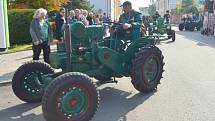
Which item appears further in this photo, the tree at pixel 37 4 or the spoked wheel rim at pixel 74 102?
the tree at pixel 37 4

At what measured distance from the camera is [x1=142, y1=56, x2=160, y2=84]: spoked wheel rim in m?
8.12

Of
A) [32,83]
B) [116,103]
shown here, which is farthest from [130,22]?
[32,83]

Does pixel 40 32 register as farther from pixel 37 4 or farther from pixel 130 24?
pixel 37 4

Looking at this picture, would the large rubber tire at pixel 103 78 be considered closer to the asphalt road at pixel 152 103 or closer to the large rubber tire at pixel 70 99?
the asphalt road at pixel 152 103

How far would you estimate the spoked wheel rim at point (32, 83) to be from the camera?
752cm

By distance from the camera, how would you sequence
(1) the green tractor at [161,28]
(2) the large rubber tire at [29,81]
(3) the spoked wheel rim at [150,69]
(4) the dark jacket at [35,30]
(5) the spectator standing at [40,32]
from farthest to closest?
(1) the green tractor at [161,28] → (4) the dark jacket at [35,30] → (5) the spectator standing at [40,32] → (3) the spoked wheel rim at [150,69] → (2) the large rubber tire at [29,81]

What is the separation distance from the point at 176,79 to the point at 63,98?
475 cm

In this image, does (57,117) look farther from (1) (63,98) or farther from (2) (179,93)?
(2) (179,93)

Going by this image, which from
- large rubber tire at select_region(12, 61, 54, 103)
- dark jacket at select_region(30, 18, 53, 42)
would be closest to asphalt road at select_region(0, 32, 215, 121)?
large rubber tire at select_region(12, 61, 54, 103)

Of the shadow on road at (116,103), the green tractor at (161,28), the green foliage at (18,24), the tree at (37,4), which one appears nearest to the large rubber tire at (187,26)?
the green tractor at (161,28)

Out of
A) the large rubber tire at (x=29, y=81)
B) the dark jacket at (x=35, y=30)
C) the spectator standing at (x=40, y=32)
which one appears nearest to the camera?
the large rubber tire at (x=29, y=81)

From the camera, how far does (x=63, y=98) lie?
599cm

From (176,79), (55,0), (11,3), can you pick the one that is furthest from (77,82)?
(11,3)

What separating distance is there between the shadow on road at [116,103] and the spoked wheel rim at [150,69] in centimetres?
35
